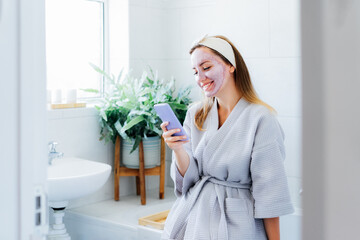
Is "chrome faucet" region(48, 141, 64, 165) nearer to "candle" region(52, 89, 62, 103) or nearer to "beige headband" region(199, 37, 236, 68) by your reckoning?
"candle" region(52, 89, 62, 103)

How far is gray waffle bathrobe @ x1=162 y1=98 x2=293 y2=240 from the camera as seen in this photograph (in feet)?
5.57

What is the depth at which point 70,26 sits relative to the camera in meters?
3.05

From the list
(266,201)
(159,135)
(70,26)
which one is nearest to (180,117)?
(159,135)

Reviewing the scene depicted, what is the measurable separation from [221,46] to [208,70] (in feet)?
0.33

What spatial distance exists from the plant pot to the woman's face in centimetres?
114

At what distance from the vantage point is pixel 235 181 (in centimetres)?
178

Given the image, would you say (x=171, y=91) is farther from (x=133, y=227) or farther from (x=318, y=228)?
(x=318, y=228)

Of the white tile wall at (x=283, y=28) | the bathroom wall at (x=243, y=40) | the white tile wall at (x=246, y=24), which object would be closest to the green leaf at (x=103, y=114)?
the bathroom wall at (x=243, y=40)

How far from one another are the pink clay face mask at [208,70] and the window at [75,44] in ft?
4.35

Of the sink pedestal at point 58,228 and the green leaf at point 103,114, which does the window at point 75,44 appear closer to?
the green leaf at point 103,114

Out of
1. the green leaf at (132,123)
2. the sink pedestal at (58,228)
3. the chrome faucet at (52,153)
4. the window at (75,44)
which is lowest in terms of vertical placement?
the sink pedestal at (58,228)

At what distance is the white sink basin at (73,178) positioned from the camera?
2342 millimetres

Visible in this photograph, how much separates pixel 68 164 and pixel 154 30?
1113mm

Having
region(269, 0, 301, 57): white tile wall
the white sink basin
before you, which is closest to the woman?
the white sink basin
